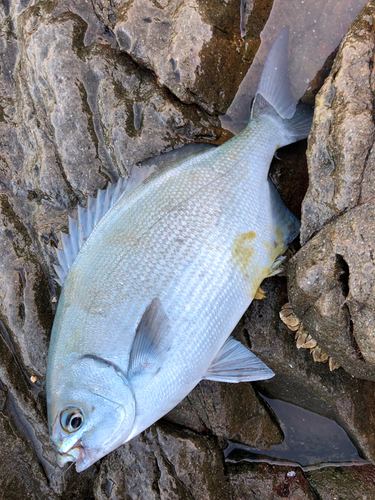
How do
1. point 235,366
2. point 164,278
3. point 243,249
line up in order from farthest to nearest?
point 235,366, point 243,249, point 164,278

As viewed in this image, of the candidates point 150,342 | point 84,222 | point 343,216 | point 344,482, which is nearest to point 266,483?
point 344,482

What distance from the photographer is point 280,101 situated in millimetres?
2512

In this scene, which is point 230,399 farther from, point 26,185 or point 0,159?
point 0,159

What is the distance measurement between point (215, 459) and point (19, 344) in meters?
1.66

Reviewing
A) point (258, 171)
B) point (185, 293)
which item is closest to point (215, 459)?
point (185, 293)

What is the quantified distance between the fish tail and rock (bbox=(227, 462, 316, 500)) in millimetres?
2390

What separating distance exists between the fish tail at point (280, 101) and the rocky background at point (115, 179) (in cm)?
20

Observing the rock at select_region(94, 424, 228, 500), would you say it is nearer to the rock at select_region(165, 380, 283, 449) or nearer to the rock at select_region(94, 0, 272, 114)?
the rock at select_region(165, 380, 283, 449)

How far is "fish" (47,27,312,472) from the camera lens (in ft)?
6.63

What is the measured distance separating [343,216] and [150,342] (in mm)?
1262

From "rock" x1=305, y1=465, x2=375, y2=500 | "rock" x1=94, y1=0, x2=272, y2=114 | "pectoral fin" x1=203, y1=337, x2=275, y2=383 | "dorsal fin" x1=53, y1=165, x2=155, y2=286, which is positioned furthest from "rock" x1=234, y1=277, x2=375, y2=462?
"rock" x1=94, y1=0, x2=272, y2=114

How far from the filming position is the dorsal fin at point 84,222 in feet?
7.63

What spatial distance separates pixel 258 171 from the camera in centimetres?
240

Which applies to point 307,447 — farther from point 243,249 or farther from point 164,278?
point 164,278
